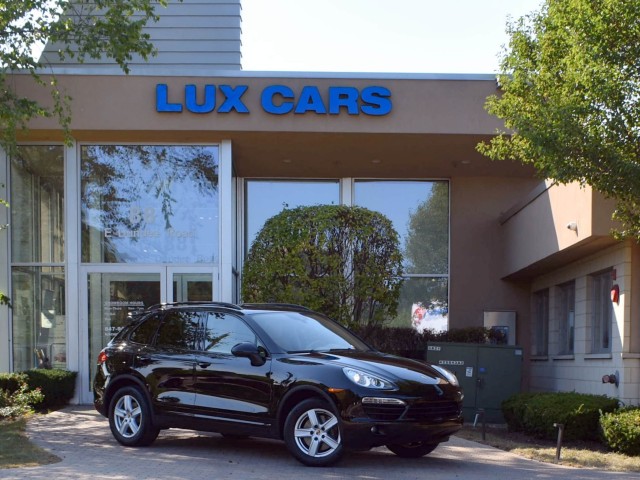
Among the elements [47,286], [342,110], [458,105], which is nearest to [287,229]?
[342,110]

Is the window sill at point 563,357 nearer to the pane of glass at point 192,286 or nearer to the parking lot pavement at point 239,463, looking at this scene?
the parking lot pavement at point 239,463

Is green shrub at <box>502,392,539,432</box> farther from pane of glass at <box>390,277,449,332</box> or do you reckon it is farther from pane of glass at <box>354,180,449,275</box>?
pane of glass at <box>354,180,449,275</box>

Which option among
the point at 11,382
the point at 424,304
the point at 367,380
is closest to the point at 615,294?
the point at 367,380

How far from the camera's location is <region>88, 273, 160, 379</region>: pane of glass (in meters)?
16.1

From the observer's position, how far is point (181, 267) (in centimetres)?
1609

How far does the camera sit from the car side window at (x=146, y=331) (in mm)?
10281

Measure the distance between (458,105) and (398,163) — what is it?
2684mm

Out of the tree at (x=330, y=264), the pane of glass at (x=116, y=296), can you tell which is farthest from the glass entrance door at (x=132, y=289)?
the tree at (x=330, y=264)

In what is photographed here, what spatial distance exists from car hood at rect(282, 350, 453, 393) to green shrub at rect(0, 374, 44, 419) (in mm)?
5874

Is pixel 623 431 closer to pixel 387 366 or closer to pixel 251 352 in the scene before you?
pixel 387 366

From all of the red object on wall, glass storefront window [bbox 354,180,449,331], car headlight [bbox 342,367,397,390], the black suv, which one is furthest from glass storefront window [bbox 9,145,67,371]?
the red object on wall

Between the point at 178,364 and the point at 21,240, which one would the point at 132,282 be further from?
the point at 178,364

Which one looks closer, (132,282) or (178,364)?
(178,364)

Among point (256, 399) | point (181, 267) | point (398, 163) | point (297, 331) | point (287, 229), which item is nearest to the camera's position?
point (256, 399)
